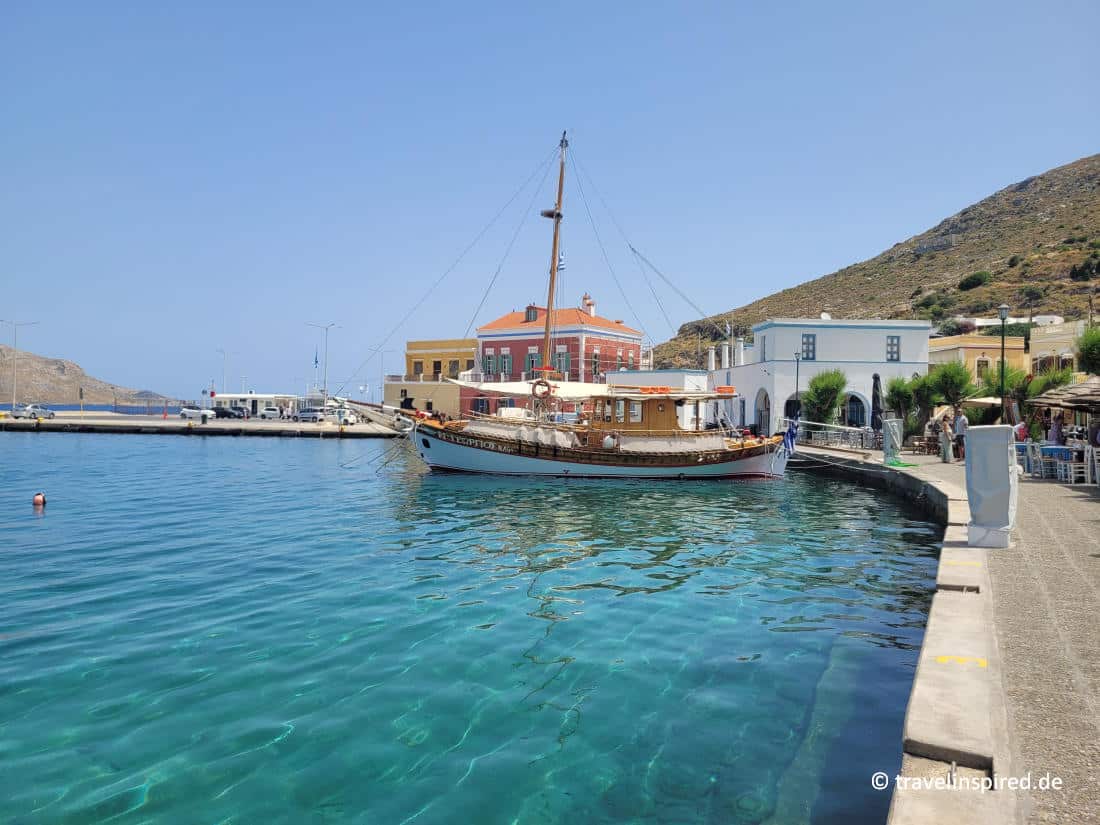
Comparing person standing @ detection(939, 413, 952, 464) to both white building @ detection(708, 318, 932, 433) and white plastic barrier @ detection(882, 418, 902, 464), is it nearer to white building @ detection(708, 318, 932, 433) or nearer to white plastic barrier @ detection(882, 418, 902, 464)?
white plastic barrier @ detection(882, 418, 902, 464)

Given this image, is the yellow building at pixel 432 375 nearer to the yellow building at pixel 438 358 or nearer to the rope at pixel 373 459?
the yellow building at pixel 438 358

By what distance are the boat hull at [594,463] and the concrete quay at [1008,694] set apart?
1613cm

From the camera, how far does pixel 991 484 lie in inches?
360

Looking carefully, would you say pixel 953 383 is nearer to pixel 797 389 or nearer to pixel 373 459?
pixel 797 389

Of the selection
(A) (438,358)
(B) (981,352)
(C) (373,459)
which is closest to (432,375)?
(A) (438,358)

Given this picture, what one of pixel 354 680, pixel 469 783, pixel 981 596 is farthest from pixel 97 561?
pixel 981 596

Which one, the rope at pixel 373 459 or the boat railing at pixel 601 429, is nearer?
the boat railing at pixel 601 429

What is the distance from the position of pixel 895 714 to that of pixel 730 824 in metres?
2.12

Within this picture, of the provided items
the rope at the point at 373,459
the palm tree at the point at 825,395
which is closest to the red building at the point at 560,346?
the rope at the point at 373,459

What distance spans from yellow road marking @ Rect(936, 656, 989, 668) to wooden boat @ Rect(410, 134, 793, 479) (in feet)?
65.3

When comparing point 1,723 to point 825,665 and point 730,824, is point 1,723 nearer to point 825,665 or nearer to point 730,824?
point 730,824

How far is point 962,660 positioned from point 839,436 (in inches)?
1152

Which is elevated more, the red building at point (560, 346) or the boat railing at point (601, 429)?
the red building at point (560, 346)

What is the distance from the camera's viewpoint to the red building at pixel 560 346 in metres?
52.7
